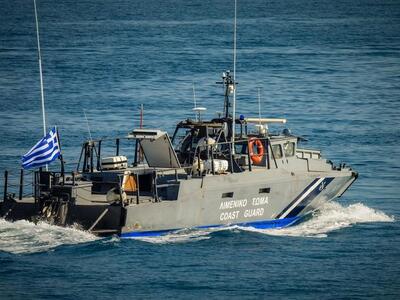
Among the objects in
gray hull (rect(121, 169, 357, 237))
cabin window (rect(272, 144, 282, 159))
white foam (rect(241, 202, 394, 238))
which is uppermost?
cabin window (rect(272, 144, 282, 159))

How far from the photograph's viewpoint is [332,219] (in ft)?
126

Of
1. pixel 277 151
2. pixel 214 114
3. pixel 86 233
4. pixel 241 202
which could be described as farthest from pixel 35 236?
pixel 214 114

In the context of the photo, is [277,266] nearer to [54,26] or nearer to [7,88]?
[7,88]

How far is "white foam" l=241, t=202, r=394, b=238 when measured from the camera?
3609 centimetres

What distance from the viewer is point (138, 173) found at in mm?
34719

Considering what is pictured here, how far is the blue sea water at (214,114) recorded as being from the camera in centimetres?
3053

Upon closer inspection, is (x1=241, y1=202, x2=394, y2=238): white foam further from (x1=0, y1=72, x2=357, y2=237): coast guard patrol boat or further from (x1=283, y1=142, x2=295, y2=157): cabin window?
(x1=283, y1=142, x2=295, y2=157): cabin window

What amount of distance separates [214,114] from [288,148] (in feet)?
61.8

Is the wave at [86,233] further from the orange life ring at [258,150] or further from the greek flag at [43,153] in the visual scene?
the orange life ring at [258,150]

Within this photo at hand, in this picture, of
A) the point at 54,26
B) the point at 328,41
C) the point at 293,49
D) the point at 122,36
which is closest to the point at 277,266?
the point at 293,49

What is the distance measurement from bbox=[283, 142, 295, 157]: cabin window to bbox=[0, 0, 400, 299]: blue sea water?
7.29ft

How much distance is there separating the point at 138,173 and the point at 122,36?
65227 mm

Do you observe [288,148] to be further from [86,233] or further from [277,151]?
[86,233]

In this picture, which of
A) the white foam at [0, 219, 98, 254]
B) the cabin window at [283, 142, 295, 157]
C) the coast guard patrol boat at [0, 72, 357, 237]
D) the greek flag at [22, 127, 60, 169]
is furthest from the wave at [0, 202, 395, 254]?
the cabin window at [283, 142, 295, 157]
